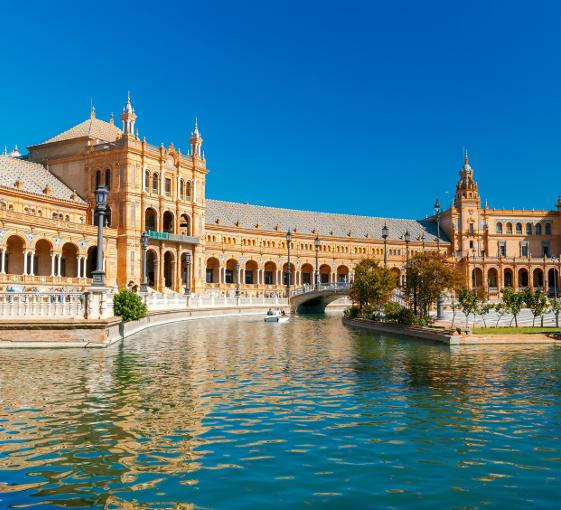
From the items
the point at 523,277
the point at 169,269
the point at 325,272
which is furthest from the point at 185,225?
the point at 523,277

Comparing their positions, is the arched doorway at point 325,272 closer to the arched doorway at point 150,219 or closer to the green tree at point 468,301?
the arched doorway at point 150,219

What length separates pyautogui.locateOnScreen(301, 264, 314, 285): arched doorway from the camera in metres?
103

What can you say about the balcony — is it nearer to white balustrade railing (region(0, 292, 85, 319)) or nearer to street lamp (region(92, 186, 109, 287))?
street lamp (region(92, 186, 109, 287))

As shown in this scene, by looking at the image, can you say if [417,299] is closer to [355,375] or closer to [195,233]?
[355,375]

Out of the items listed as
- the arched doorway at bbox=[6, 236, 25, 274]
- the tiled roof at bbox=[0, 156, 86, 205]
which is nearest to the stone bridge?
the tiled roof at bbox=[0, 156, 86, 205]

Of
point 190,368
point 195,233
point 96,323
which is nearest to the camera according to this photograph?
point 190,368

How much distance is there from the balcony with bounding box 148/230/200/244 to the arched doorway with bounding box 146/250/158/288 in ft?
6.46

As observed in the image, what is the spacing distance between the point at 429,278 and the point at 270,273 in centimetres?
6581

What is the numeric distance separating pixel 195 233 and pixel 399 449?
6692cm

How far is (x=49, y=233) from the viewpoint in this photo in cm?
5609

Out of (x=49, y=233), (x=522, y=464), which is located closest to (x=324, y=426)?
(x=522, y=464)

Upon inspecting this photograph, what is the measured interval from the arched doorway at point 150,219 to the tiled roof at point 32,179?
24.3 feet

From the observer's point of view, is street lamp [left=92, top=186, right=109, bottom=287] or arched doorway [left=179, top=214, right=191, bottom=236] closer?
street lamp [left=92, top=186, right=109, bottom=287]

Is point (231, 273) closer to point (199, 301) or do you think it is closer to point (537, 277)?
point (199, 301)
